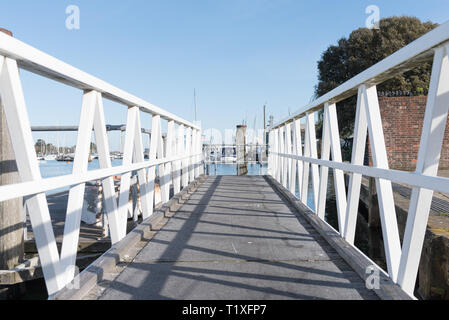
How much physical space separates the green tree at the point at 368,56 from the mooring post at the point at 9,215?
1973 centimetres

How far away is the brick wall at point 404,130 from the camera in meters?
12.4

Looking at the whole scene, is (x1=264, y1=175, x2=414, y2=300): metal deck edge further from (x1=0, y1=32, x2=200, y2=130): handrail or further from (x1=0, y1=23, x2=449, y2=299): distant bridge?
(x1=0, y1=32, x2=200, y2=130): handrail

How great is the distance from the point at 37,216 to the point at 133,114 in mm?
1861

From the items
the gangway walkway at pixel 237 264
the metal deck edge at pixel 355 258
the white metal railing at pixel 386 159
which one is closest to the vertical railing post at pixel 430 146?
the white metal railing at pixel 386 159

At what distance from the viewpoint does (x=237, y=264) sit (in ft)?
9.45

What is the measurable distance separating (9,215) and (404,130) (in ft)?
39.6

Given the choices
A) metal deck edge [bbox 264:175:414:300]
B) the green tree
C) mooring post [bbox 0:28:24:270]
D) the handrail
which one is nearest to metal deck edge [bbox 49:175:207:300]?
the handrail

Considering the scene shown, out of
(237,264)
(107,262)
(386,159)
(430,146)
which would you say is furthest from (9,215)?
(430,146)

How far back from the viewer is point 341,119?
72.8ft

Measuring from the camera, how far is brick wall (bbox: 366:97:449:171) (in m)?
12.4

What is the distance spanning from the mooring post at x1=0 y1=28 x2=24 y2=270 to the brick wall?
35.7ft

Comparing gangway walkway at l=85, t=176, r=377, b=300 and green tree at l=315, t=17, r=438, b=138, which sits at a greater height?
green tree at l=315, t=17, r=438, b=138
